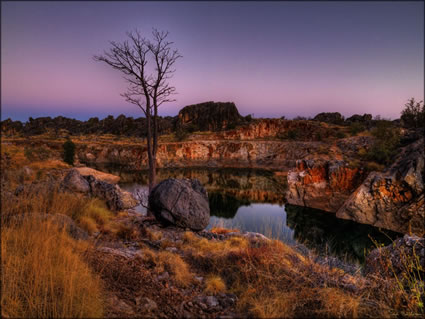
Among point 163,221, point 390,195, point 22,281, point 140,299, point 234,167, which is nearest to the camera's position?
point 22,281

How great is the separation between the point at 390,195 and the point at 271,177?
71.1 feet

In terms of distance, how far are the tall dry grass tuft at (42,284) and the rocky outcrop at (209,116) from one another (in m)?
72.6

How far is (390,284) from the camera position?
3092 mm

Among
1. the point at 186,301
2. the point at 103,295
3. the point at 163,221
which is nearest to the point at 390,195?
the point at 163,221

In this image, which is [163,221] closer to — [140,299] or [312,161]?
[140,299]

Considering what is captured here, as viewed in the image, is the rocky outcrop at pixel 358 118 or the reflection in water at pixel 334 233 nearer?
the reflection in water at pixel 334 233

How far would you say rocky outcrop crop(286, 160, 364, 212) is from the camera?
70.0 feet

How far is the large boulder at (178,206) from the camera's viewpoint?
27.7ft

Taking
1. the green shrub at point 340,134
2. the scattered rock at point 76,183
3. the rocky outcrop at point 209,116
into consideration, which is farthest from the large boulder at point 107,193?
the rocky outcrop at point 209,116

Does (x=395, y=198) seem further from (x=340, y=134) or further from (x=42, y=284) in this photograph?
(x=340, y=134)

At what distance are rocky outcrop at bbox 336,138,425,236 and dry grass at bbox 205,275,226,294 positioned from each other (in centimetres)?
1787

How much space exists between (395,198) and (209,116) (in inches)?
2655

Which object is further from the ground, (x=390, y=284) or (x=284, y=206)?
(x=390, y=284)

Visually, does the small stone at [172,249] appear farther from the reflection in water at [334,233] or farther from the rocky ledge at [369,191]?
the rocky ledge at [369,191]
